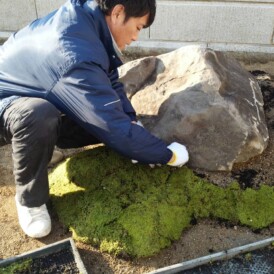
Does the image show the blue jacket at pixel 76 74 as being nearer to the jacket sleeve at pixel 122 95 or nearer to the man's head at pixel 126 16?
the man's head at pixel 126 16

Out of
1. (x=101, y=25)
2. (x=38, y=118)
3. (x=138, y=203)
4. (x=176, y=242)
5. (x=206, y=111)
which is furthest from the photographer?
(x=206, y=111)

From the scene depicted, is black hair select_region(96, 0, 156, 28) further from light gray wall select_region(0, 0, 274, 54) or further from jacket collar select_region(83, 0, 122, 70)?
light gray wall select_region(0, 0, 274, 54)

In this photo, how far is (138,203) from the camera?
300 cm

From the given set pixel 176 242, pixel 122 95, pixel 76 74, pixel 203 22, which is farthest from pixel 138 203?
pixel 203 22

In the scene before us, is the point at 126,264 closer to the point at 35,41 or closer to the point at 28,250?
the point at 28,250

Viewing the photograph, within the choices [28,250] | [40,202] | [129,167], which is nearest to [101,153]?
[129,167]

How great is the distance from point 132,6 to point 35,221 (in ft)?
5.19

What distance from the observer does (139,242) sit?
2779mm

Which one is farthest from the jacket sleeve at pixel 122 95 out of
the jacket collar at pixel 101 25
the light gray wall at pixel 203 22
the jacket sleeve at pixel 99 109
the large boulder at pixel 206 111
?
the light gray wall at pixel 203 22

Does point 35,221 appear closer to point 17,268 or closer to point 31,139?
point 17,268

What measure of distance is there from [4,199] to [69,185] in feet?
1.71

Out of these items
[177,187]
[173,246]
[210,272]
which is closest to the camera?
[210,272]

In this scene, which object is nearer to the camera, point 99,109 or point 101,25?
point 99,109

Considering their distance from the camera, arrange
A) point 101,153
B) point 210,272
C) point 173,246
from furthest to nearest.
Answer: point 101,153, point 173,246, point 210,272
